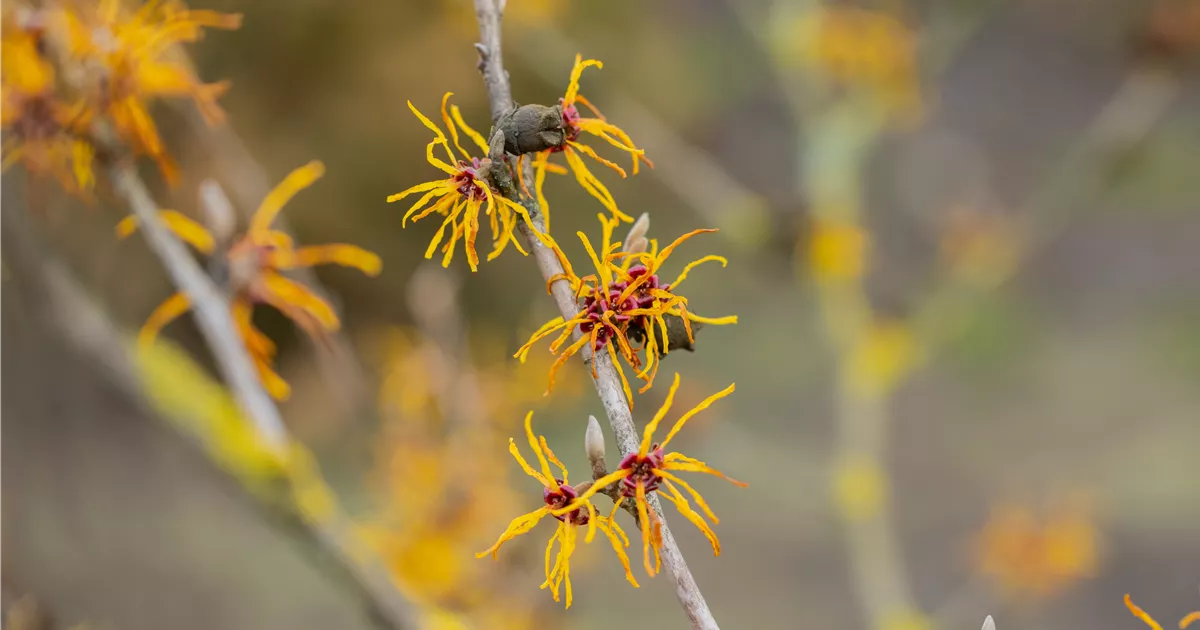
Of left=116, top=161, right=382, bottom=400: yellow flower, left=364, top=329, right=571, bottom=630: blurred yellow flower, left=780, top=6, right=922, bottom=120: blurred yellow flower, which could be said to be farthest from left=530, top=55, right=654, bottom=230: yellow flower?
left=780, top=6, right=922, bottom=120: blurred yellow flower

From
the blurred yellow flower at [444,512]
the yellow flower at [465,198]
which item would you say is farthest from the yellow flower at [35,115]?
the blurred yellow flower at [444,512]

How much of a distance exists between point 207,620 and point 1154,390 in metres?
2.58

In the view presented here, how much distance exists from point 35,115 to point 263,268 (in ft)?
0.30

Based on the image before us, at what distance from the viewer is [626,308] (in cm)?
22

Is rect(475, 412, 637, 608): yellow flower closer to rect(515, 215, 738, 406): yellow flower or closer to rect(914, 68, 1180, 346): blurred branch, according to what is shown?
rect(515, 215, 738, 406): yellow flower

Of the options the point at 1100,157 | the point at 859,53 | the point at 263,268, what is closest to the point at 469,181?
the point at 263,268

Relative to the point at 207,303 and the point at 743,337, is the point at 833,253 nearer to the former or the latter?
the point at 207,303

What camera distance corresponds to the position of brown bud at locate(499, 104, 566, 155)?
21 cm

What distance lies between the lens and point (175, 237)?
0.34 metres

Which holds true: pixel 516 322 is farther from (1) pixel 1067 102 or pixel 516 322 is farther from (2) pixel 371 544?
(1) pixel 1067 102

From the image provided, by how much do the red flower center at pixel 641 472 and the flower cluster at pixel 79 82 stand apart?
18cm

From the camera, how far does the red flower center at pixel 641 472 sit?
8.2 inches

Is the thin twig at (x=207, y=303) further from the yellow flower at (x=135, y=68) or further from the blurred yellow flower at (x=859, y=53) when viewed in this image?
the blurred yellow flower at (x=859, y=53)

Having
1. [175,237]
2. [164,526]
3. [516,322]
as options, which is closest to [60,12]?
[175,237]
